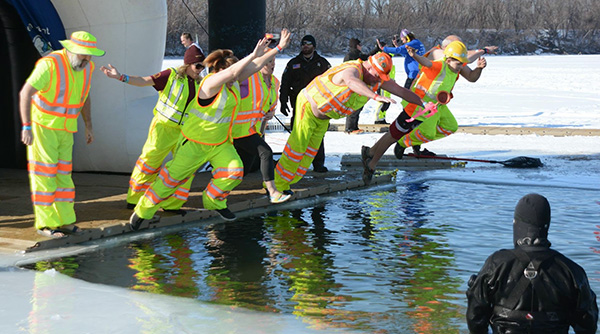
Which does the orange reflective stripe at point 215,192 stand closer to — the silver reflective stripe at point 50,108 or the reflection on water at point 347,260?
the reflection on water at point 347,260

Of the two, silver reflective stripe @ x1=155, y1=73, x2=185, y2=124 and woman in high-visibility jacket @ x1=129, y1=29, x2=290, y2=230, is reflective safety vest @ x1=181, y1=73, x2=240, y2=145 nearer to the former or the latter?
woman in high-visibility jacket @ x1=129, y1=29, x2=290, y2=230

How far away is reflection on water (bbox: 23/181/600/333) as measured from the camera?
5.68m

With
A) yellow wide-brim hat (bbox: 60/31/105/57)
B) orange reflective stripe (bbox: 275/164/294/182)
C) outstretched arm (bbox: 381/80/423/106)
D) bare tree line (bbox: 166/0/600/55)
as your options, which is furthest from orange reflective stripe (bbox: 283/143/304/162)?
bare tree line (bbox: 166/0/600/55)

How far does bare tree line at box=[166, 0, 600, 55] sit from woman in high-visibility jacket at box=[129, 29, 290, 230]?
124 feet

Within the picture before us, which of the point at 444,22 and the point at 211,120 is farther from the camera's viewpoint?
the point at 444,22

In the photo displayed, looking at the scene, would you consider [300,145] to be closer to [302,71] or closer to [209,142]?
[209,142]

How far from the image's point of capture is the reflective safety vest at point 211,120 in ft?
24.9

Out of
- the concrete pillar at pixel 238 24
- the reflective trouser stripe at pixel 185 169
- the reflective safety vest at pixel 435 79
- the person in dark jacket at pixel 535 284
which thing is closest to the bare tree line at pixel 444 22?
the concrete pillar at pixel 238 24

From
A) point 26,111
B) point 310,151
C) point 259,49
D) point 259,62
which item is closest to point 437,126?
point 310,151

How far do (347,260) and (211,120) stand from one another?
1705mm

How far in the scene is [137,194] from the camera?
8.42 meters

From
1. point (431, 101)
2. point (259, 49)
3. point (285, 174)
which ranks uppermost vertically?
point (259, 49)

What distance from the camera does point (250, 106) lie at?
8.86 metres

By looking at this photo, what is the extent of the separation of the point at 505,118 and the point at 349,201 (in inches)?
433
